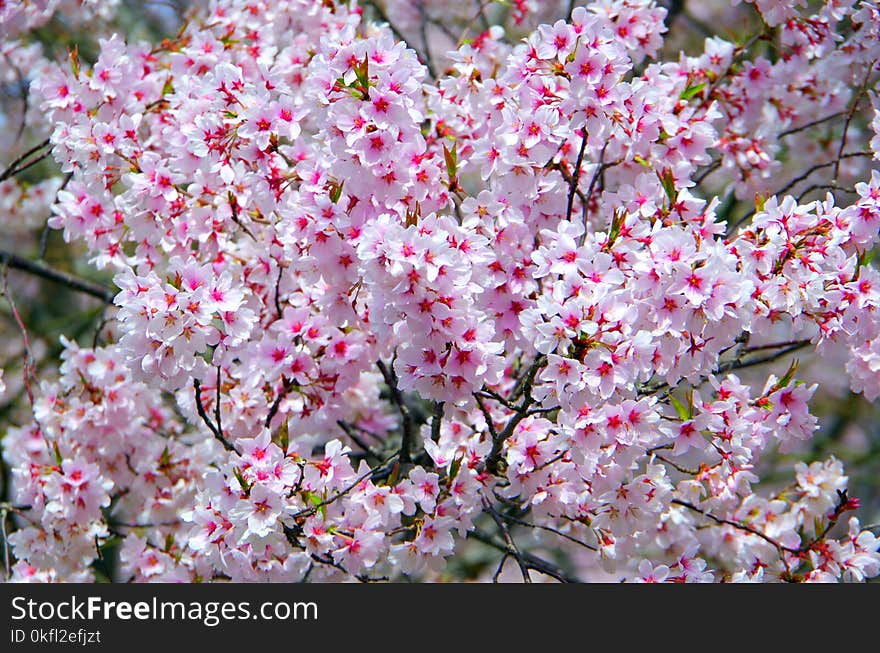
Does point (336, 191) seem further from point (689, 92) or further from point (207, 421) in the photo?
point (689, 92)

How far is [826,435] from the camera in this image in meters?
8.59

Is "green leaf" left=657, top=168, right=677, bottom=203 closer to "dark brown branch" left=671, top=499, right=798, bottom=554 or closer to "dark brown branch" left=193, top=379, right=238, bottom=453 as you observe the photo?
"dark brown branch" left=671, top=499, right=798, bottom=554

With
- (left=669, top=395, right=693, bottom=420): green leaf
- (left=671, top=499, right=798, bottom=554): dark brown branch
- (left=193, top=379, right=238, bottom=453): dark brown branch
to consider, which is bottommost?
(left=671, top=499, right=798, bottom=554): dark brown branch

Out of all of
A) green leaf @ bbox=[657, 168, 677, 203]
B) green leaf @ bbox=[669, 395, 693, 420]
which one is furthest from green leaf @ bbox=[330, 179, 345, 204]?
green leaf @ bbox=[669, 395, 693, 420]

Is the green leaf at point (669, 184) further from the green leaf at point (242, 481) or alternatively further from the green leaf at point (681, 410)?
the green leaf at point (242, 481)

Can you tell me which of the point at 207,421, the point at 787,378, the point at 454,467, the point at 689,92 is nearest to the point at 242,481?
the point at 207,421

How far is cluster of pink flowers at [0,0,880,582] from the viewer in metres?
2.67

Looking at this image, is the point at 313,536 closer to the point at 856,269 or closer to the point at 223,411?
the point at 223,411

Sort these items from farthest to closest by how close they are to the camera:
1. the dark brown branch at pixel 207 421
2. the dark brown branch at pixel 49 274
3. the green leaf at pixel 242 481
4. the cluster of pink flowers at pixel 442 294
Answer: the dark brown branch at pixel 49 274
the dark brown branch at pixel 207 421
the green leaf at pixel 242 481
the cluster of pink flowers at pixel 442 294

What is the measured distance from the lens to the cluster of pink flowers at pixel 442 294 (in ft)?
8.77

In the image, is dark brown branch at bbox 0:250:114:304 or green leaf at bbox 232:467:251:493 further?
dark brown branch at bbox 0:250:114:304

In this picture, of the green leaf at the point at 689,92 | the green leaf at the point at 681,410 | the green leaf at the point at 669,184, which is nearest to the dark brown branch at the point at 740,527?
the green leaf at the point at 681,410

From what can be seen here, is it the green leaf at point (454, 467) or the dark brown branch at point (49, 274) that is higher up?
the dark brown branch at point (49, 274)

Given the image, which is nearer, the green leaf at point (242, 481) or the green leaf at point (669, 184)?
the green leaf at point (242, 481)
